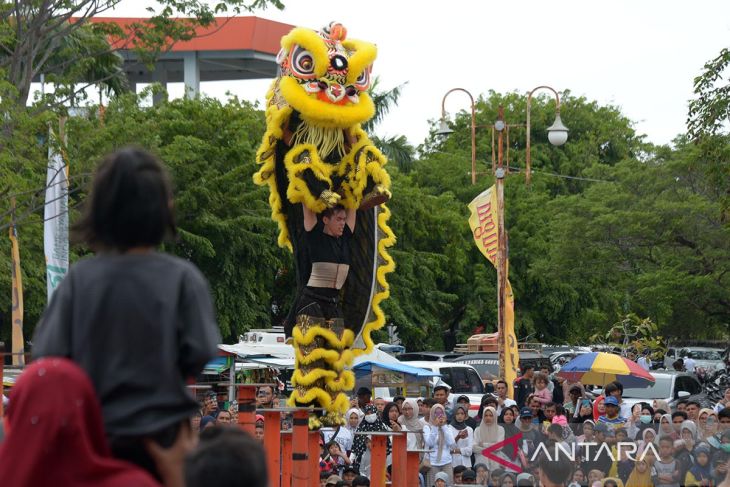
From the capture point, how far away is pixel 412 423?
1284 centimetres

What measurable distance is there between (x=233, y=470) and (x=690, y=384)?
720 inches

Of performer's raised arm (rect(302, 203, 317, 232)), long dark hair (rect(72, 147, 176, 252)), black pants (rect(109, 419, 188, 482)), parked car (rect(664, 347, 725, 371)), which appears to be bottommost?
parked car (rect(664, 347, 725, 371))

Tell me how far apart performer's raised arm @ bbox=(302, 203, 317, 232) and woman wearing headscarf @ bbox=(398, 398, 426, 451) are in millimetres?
2165

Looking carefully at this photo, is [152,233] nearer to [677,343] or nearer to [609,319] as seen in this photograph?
[609,319]

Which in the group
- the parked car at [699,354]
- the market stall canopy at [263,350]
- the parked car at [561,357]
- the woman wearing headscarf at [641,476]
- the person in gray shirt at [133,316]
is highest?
the person in gray shirt at [133,316]

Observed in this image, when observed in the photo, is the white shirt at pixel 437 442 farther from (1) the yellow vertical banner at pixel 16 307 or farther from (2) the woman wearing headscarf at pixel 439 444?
(1) the yellow vertical banner at pixel 16 307

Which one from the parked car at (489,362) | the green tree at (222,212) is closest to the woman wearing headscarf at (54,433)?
the green tree at (222,212)

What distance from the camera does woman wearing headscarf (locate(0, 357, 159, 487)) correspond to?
3.27 m

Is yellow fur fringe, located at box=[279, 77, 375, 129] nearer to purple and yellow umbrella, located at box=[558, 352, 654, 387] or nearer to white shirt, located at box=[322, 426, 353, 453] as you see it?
white shirt, located at box=[322, 426, 353, 453]

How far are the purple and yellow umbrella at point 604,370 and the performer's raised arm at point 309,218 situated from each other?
7.91 meters

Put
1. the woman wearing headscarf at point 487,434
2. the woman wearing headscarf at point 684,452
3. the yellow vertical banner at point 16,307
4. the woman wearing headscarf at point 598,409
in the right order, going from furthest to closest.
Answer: the yellow vertical banner at point 16,307 < the woman wearing headscarf at point 598,409 < the woman wearing headscarf at point 487,434 < the woman wearing headscarf at point 684,452

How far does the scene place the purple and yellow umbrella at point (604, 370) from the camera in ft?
60.1

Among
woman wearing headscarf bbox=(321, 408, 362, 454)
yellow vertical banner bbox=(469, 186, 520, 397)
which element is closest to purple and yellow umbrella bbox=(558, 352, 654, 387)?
yellow vertical banner bbox=(469, 186, 520, 397)

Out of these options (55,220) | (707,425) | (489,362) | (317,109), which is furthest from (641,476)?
(489,362)
